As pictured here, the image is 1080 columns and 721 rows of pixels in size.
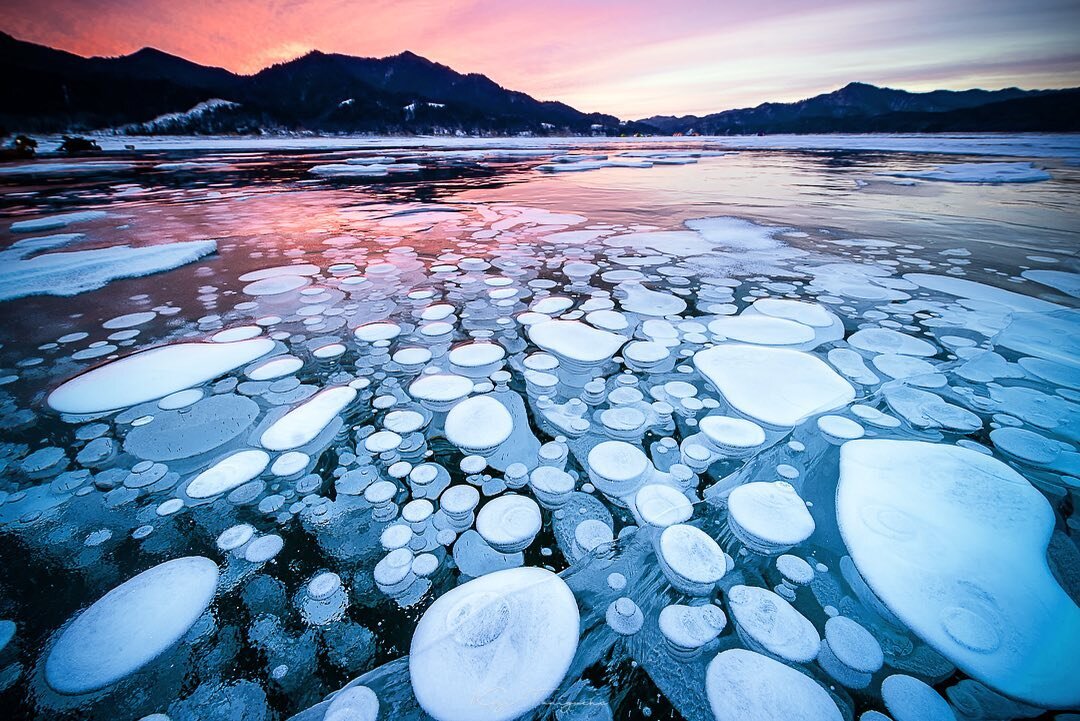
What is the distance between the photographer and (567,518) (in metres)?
1.26

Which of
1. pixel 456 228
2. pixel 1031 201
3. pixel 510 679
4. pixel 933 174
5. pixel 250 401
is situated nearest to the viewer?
pixel 510 679

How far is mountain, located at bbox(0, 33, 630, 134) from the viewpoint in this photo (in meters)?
49.7

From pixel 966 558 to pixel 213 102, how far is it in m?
82.7

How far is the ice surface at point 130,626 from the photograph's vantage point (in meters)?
0.88

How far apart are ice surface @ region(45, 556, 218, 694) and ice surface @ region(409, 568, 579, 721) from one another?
1.86 ft

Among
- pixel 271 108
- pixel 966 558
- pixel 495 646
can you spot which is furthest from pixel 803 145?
pixel 271 108

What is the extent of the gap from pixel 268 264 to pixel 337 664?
143 inches

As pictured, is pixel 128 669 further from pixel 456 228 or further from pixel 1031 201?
pixel 1031 201

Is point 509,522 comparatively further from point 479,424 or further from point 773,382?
point 773,382

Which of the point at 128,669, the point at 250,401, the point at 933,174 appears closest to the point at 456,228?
the point at 250,401

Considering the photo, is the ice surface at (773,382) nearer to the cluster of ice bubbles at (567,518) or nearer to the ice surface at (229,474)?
the cluster of ice bubbles at (567,518)

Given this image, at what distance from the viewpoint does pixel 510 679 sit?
0.86m

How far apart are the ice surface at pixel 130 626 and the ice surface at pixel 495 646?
Result: 1.86 feet

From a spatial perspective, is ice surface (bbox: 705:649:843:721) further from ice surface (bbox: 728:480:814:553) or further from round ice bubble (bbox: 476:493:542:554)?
round ice bubble (bbox: 476:493:542:554)
